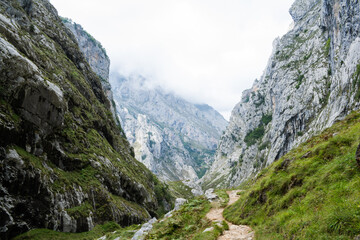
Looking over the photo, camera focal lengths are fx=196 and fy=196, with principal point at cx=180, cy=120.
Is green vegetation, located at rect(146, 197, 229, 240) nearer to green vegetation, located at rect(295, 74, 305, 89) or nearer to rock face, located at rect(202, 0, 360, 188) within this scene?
rock face, located at rect(202, 0, 360, 188)

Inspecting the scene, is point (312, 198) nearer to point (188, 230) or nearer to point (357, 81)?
point (188, 230)

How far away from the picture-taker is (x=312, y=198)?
9758mm

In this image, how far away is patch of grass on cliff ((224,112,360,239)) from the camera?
23.1 feet

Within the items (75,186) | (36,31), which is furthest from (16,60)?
(36,31)

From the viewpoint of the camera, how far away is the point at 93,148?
41.8 meters

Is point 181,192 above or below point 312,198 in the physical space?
below

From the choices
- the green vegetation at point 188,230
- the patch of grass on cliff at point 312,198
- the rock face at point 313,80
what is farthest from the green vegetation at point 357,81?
the green vegetation at point 188,230

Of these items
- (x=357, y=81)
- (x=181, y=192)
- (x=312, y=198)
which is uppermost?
(x=357, y=81)

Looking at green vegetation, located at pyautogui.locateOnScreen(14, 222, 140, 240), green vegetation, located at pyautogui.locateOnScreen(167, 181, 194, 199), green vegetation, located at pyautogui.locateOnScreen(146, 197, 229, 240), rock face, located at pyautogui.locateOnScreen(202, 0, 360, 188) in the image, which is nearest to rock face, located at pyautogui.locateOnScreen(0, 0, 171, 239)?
green vegetation, located at pyautogui.locateOnScreen(14, 222, 140, 240)

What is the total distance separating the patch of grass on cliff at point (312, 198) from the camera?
23.1ft

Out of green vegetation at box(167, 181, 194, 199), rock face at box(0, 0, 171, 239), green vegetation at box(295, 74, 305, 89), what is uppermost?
green vegetation at box(295, 74, 305, 89)

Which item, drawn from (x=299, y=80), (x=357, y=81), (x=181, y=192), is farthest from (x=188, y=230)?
(x=299, y=80)

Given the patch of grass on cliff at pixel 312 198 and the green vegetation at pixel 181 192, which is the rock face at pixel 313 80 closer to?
the patch of grass on cliff at pixel 312 198

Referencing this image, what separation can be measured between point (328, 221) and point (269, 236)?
3404 millimetres
